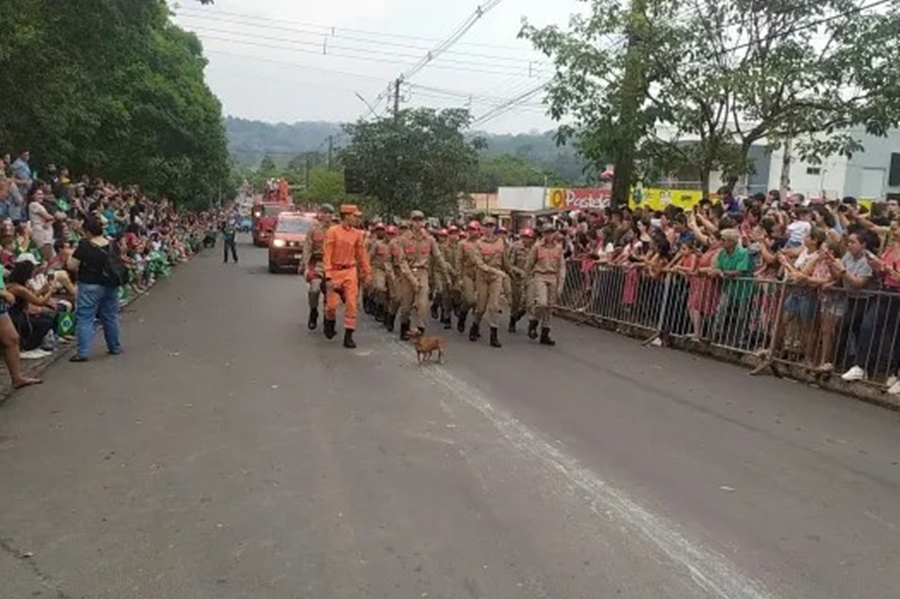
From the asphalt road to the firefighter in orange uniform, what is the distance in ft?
5.65

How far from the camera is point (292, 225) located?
30.8 m

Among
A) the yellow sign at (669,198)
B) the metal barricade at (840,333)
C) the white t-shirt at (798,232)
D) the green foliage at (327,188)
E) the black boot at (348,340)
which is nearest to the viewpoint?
the metal barricade at (840,333)

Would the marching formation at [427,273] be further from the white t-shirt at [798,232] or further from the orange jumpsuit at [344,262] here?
the white t-shirt at [798,232]

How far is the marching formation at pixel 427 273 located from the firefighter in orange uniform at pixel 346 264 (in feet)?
0.04

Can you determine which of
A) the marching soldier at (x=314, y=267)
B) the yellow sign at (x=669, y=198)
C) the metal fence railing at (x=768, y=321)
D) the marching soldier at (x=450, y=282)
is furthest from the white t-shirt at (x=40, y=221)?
the yellow sign at (x=669, y=198)

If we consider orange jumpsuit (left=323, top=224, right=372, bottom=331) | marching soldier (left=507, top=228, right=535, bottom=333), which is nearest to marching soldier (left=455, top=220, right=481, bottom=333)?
marching soldier (left=507, top=228, right=535, bottom=333)

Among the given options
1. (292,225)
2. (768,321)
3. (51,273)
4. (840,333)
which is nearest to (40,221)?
(51,273)

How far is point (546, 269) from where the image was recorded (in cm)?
1357

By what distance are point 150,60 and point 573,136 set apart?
27628 millimetres

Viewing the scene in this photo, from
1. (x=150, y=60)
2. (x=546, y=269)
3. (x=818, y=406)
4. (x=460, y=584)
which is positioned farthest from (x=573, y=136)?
(x=150, y=60)

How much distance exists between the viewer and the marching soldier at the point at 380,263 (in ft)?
48.5

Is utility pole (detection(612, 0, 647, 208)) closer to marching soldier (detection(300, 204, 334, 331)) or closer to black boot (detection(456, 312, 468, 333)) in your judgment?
black boot (detection(456, 312, 468, 333))

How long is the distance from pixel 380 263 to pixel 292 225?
1645cm

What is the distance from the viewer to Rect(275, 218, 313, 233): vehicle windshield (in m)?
30.5
